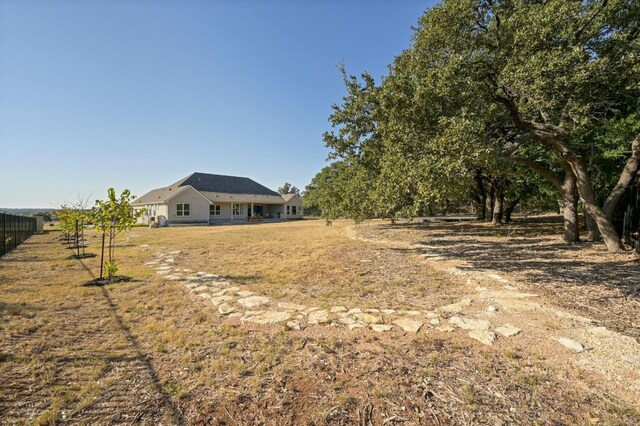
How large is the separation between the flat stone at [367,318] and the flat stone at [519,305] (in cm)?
208

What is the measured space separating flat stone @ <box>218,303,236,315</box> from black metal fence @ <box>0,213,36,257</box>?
1042 centimetres

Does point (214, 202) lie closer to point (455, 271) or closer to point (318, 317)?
point (455, 271)

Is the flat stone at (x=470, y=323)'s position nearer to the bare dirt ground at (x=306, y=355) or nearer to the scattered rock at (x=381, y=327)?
the bare dirt ground at (x=306, y=355)

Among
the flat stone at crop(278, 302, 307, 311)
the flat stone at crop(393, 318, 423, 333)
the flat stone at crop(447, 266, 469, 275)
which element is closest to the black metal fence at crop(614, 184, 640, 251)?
the flat stone at crop(447, 266, 469, 275)

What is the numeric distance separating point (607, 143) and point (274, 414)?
1152cm

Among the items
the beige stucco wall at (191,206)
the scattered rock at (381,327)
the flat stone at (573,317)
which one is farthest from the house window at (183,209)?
the flat stone at (573,317)

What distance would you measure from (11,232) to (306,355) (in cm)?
1528

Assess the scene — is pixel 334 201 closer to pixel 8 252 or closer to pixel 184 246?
pixel 184 246

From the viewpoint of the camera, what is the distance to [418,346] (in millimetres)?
3354

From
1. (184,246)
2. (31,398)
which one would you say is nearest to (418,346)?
(31,398)

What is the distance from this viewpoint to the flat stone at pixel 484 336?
3420 mm

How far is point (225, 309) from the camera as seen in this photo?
4781mm

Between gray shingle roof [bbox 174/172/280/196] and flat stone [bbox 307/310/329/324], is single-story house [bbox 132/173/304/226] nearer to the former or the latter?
gray shingle roof [bbox 174/172/280/196]

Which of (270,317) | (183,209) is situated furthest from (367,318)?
(183,209)
